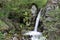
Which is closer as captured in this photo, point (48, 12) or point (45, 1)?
point (48, 12)

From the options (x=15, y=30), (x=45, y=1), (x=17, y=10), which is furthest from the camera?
(x=45, y=1)

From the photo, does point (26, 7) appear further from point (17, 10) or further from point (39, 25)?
point (39, 25)

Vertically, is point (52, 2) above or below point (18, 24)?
above

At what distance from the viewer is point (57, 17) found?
9430 mm

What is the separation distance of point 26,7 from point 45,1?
4.39 ft

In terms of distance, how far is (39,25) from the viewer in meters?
10.0

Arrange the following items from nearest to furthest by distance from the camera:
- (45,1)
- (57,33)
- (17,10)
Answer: (57,33), (17,10), (45,1)

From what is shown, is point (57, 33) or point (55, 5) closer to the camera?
point (57, 33)

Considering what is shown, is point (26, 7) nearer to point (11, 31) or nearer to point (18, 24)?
point (18, 24)

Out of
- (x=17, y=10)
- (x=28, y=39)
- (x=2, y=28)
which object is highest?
(x=17, y=10)

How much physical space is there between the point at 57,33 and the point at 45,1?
289 cm

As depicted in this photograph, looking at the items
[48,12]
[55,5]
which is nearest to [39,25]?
[48,12]

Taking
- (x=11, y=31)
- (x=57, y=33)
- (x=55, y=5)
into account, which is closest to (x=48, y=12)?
(x=55, y=5)

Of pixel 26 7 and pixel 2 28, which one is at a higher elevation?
pixel 26 7
